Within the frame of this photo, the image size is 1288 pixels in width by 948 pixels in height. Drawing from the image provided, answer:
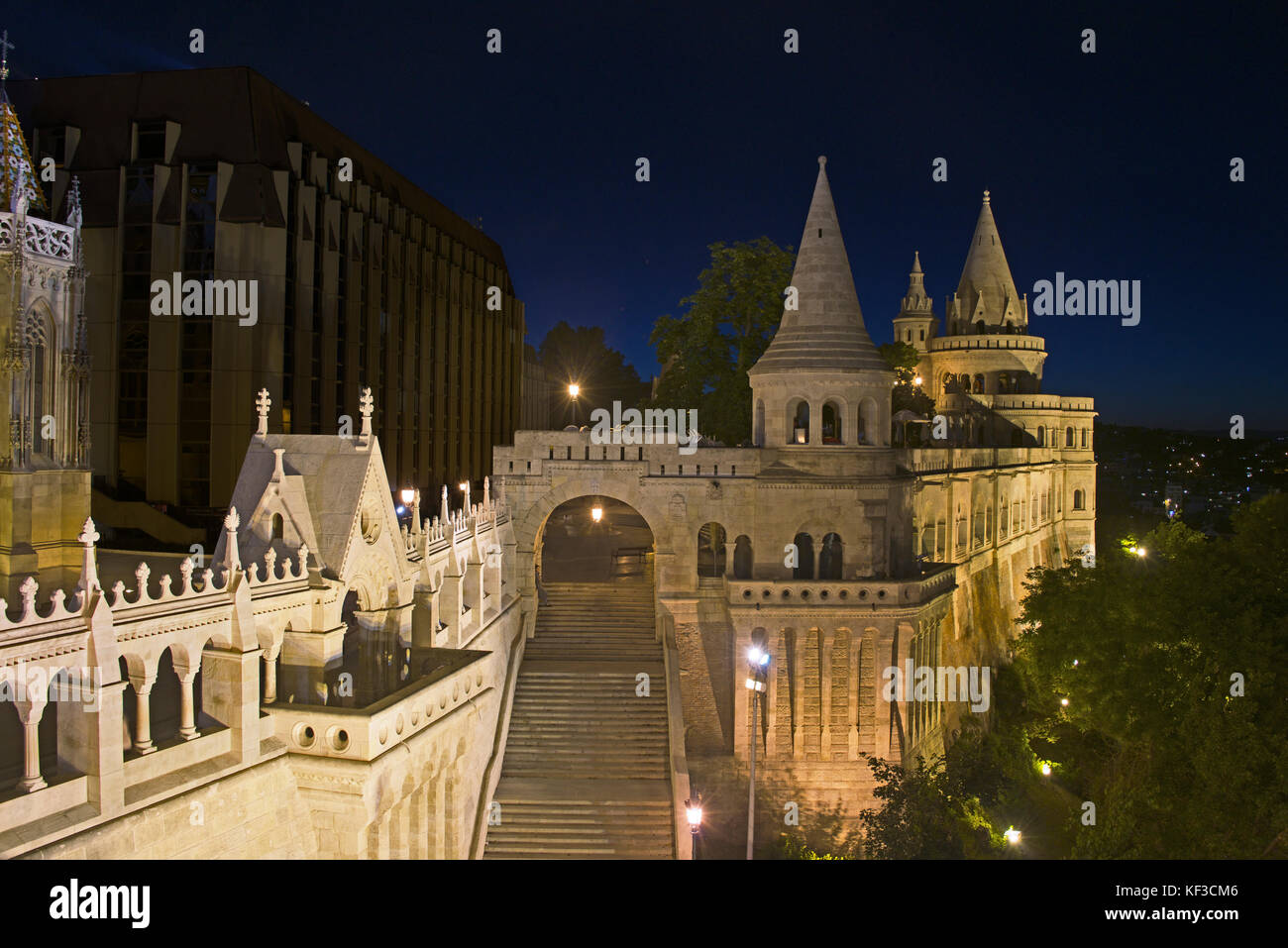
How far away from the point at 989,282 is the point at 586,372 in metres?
37.7

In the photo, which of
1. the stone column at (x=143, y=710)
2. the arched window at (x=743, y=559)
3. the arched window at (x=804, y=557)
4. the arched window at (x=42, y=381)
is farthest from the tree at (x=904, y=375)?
the stone column at (x=143, y=710)

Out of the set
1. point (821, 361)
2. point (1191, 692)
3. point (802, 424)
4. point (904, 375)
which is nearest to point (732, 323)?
point (802, 424)

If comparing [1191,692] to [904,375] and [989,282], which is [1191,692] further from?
[989,282]

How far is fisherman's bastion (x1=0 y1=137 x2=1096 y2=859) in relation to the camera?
46.5 ft

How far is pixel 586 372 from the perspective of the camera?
89.8 metres

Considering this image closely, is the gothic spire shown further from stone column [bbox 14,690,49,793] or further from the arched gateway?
the arched gateway

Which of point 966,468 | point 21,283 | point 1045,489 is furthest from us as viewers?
point 1045,489

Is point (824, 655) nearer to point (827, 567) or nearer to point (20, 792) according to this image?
point (827, 567)

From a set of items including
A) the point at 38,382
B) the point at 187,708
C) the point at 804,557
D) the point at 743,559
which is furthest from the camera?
the point at 804,557

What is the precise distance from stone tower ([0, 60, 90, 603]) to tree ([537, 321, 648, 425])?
208 feet

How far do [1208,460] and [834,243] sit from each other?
351ft

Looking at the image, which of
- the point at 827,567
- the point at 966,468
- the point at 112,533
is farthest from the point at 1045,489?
the point at 112,533

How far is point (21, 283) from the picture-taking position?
1917 cm
